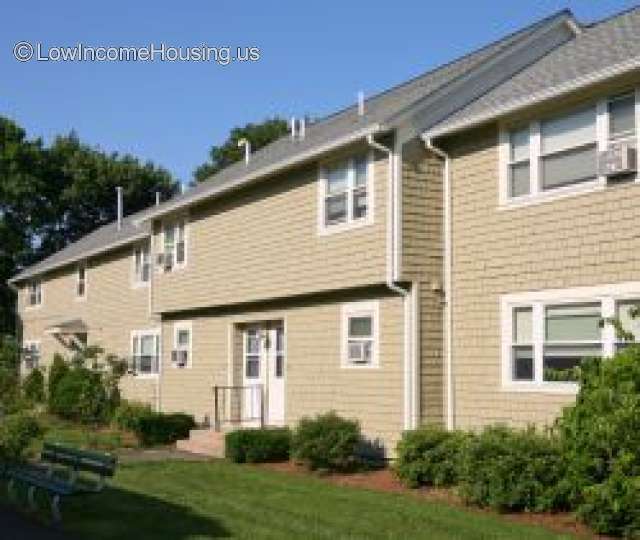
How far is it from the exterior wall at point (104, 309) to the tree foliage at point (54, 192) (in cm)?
1301

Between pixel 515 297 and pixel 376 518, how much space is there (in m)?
4.66

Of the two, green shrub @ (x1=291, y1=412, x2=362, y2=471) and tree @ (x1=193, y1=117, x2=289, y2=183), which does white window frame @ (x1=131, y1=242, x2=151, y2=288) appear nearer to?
green shrub @ (x1=291, y1=412, x2=362, y2=471)

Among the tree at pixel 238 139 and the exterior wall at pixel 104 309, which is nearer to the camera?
the exterior wall at pixel 104 309

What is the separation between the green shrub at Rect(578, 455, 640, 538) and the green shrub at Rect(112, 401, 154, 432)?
13.6 m

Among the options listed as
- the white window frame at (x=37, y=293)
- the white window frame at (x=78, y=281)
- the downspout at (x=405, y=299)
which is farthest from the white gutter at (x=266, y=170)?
the white window frame at (x=37, y=293)

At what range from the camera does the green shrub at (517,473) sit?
12312mm

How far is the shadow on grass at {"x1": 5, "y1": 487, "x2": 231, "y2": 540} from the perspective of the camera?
1094cm

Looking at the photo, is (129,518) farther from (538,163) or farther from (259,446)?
(538,163)

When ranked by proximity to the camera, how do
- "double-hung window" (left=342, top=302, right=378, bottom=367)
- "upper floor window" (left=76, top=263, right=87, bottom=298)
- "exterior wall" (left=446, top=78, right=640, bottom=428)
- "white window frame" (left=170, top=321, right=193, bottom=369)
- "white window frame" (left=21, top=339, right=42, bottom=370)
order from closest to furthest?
"exterior wall" (left=446, top=78, right=640, bottom=428) < "double-hung window" (left=342, top=302, right=378, bottom=367) < "white window frame" (left=170, top=321, right=193, bottom=369) < "upper floor window" (left=76, top=263, right=87, bottom=298) < "white window frame" (left=21, top=339, right=42, bottom=370)

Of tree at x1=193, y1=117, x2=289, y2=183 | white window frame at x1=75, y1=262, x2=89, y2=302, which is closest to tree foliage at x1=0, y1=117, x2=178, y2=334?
tree at x1=193, y1=117, x2=289, y2=183

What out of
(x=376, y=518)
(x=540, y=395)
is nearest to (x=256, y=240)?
(x=540, y=395)

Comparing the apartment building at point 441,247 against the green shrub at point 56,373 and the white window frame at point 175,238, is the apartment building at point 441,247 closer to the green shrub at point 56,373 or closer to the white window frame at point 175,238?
the white window frame at point 175,238

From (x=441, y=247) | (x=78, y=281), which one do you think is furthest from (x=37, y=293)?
(x=441, y=247)

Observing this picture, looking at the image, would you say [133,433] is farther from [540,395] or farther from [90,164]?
[90,164]
